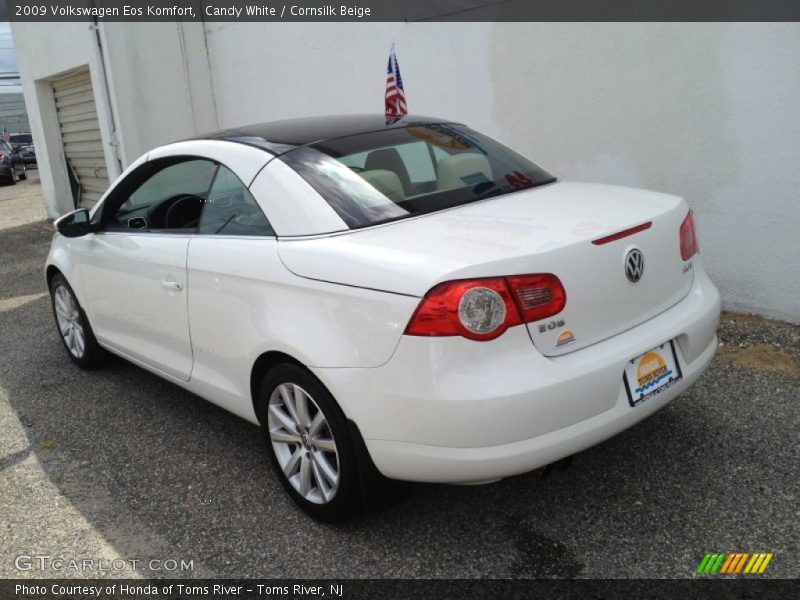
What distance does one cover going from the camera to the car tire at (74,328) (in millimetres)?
4688

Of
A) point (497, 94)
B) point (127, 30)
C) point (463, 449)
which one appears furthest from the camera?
point (127, 30)

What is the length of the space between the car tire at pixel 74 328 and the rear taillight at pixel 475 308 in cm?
Result: 305

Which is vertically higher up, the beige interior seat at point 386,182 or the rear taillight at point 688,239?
the beige interior seat at point 386,182

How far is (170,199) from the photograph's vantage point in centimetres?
404

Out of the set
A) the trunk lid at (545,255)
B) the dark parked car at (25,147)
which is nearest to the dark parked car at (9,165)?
the dark parked car at (25,147)

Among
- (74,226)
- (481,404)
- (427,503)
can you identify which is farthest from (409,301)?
(74,226)

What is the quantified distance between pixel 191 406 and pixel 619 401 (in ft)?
8.69

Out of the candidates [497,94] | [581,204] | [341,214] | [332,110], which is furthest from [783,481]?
[332,110]

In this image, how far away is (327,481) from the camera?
286 cm

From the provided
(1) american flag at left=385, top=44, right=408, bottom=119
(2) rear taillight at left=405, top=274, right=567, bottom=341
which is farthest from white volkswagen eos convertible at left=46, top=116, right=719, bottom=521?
(1) american flag at left=385, top=44, right=408, bottom=119

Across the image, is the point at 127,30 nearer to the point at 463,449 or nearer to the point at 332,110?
the point at 332,110

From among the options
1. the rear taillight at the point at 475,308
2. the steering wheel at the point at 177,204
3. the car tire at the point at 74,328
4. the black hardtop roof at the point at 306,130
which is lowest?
the car tire at the point at 74,328

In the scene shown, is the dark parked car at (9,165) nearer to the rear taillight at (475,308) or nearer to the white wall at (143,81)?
the white wall at (143,81)

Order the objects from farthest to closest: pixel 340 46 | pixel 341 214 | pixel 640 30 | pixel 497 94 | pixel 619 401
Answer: pixel 340 46 → pixel 497 94 → pixel 640 30 → pixel 341 214 → pixel 619 401
